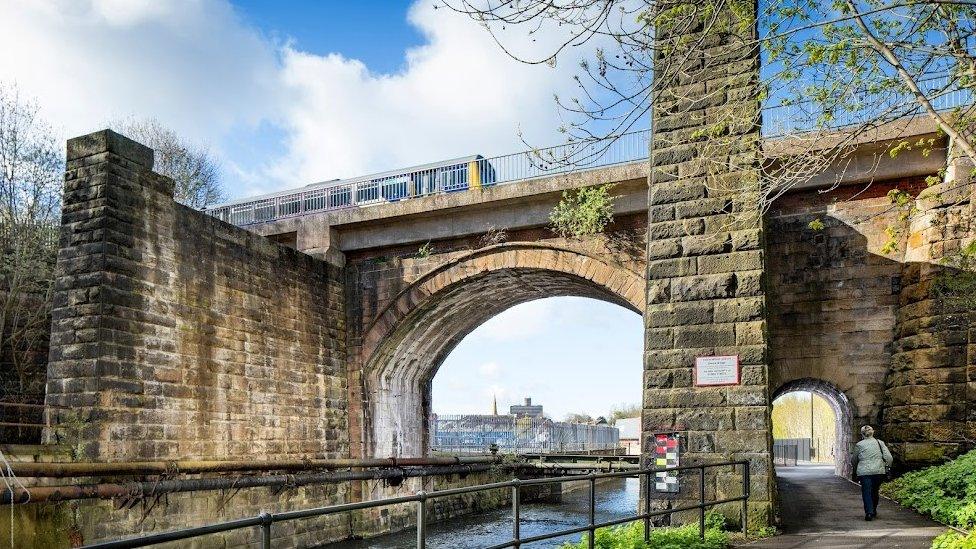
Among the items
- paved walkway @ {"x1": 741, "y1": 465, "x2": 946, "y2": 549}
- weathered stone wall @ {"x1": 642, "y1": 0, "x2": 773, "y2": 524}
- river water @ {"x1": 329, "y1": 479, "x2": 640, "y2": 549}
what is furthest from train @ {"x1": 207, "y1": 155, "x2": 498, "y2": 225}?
paved walkway @ {"x1": 741, "y1": 465, "x2": 946, "y2": 549}

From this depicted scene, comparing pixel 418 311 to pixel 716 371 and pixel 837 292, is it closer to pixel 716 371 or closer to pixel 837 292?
pixel 837 292

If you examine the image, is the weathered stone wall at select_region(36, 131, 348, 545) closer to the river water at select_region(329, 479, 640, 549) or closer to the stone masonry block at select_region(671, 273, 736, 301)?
the river water at select_region(329, 479, 640, 549)

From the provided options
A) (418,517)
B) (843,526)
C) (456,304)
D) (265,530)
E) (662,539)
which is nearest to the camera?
(265,530)

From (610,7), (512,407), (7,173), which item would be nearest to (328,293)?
→ (7,173)

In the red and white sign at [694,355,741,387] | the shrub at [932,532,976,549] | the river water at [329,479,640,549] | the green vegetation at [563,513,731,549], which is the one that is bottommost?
the river water at [329,479,640,549]

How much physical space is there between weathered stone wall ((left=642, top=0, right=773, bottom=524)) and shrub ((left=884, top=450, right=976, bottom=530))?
1869mm

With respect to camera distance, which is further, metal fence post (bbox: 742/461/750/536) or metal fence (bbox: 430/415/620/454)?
metal fence (bbox: 430/415/620/454)

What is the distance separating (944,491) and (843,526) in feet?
5.87

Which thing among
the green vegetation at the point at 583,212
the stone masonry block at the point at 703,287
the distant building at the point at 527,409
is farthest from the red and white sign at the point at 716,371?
the distant building at the point at 527,409

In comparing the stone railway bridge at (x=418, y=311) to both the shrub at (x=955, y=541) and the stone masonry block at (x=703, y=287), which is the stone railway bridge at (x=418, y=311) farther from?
the shrub at (x=955, y=541)

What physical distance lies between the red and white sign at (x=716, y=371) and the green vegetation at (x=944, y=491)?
2425 millimetres

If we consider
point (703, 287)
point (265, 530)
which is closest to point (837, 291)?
point (703, 287)

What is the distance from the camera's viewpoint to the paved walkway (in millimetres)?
7359

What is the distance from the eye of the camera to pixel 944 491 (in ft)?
31.3
